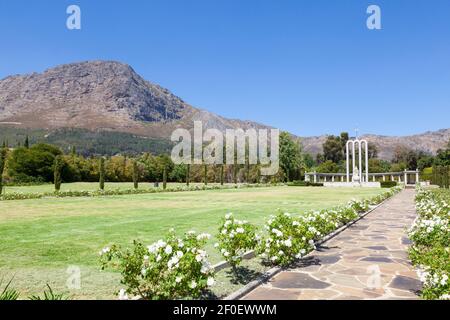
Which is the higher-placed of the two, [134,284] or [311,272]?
[134,284]

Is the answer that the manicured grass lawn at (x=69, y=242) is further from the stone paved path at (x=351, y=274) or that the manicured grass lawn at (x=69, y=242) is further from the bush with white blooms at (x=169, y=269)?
the stone paved path at (x=351, y=274)

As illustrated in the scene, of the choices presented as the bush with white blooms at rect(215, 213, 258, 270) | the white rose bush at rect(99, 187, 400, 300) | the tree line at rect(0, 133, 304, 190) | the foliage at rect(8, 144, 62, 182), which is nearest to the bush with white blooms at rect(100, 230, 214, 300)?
the white rose bush at rect(99, 187, 400, 300)

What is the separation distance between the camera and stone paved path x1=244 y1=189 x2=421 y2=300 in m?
5.02

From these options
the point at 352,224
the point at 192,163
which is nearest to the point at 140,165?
the point at 192,163

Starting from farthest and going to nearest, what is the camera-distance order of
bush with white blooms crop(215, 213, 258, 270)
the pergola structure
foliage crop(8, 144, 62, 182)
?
the pergola structure → foliage crop(8, 144, 62, 182) → bush with white blooms crop(215, 213, 258, 270)

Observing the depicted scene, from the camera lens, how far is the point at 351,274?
238 inches

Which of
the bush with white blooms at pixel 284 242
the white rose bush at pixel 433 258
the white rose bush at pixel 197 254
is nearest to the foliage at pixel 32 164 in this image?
the white rose bush at pixel 197 254

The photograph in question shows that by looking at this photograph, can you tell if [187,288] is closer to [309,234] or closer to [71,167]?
[309,234]

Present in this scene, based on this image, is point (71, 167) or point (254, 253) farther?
point (71, 167)

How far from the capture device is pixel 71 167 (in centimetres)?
5784

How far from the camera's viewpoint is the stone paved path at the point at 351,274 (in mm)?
5023

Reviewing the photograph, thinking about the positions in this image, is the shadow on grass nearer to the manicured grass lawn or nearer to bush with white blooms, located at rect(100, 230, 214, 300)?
the manicured grass lawn

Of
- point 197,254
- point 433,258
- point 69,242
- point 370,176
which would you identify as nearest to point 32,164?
point 69,242
